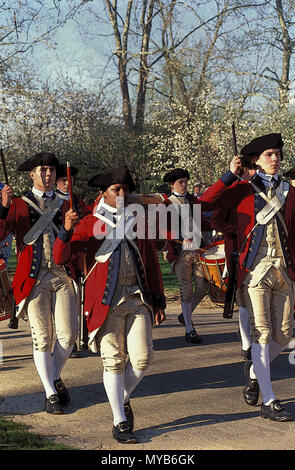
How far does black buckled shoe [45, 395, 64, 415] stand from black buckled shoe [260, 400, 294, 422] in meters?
1.61

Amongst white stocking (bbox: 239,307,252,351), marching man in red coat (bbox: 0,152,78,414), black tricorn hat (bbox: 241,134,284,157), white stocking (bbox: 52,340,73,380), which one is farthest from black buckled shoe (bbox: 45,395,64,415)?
white stocking (bbox: 239,307,252,351)

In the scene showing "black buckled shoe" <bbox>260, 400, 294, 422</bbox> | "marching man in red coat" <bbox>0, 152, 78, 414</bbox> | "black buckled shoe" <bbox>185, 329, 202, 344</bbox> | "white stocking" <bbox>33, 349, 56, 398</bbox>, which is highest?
"marching man in red coat" <bbox>0, 152, 78, 414</bbox>

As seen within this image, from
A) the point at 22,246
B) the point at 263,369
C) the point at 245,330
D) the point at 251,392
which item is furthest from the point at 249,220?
the point at 245,330

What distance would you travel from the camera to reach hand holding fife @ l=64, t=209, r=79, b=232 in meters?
5.77

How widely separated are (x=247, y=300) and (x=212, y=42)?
92.3 feet

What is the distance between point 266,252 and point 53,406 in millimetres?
2119

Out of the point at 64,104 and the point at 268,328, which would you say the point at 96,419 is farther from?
the point at 64,104

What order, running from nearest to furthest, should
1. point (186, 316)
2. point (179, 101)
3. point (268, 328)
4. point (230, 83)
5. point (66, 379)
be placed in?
point (268, 328), point (66, 379), point (186, 316), point (179, 101), point (230, 83)

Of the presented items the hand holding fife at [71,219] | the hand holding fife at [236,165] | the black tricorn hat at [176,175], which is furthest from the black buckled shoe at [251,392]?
the black tricorn hat at [176,175]

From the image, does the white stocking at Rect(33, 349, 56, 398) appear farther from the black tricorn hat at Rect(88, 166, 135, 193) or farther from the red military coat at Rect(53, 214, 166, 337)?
the black tricorn hat at Rect(88, 166, 135, 193)

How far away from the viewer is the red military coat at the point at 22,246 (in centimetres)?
644

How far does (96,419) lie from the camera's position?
6.06 meters

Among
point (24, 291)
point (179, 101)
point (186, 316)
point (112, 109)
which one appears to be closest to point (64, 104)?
point (112, 109)

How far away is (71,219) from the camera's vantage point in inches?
227
